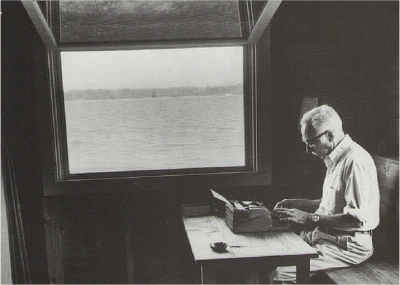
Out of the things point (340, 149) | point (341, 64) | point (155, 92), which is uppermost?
point (341, 64)

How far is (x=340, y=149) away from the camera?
2.36 metres

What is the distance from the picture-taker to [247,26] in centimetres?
225

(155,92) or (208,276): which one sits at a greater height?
(155,92)

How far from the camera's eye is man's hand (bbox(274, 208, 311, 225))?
237 cm

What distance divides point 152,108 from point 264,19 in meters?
0.87

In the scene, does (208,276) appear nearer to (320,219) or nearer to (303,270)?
(303,270)

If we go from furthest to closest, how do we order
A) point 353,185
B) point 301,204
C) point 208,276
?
1. point 301,204
2. point 353,185
3. point 208,276

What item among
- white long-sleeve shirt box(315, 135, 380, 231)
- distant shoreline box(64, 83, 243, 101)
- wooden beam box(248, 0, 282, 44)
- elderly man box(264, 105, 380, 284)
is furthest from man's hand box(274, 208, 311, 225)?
wooden beam box(248, 0, 282, 44)

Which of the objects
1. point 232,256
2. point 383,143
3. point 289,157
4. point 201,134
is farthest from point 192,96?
point 383,143

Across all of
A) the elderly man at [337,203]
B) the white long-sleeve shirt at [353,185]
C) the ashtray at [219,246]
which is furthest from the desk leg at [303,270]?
the white long-sleeve shirt at [353,185]

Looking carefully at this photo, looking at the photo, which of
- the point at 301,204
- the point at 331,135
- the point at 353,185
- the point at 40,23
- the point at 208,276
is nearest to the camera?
the point at 208,276

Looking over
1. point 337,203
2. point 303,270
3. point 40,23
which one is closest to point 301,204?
point 337,203

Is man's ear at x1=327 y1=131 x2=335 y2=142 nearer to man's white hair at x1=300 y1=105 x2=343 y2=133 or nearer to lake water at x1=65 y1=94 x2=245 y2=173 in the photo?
man's white hair at x1=300 y1=105 x2=343 y2=133

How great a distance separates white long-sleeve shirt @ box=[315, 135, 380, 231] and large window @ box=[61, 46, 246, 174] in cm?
64
